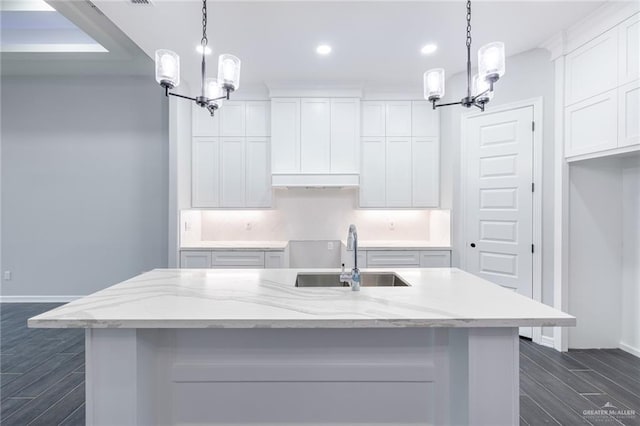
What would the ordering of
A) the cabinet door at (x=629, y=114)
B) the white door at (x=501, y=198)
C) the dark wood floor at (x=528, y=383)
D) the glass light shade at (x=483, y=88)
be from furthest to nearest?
the white door at (x=501, y=198), the cabinet door at (x=629, y=114), the dark wood floor at (x=528, y=383), the glass light shade at (x=483, y=88)

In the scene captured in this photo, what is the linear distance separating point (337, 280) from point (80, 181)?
4.20 metres

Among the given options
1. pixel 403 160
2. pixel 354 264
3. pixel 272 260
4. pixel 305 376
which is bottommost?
pixel 305 376

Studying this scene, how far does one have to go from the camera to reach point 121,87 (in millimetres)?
4242

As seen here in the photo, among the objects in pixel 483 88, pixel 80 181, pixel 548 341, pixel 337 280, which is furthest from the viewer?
pixel 80 181

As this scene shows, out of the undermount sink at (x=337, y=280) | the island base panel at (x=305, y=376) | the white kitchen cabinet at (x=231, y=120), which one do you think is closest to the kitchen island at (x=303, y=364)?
the island base panel at (x=305, y=376)

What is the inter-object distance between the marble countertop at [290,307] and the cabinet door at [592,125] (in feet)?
6.26

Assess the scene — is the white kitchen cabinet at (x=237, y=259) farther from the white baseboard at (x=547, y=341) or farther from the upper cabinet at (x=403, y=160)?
the white baseboard at (x=547, y=341)

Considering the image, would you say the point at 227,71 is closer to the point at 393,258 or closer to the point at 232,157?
the point at 232,157

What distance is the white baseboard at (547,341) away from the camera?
2.99 meters

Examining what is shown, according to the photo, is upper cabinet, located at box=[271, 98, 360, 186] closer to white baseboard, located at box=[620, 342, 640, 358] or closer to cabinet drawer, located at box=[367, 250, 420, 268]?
cabinet drawer, located at box=[367, 250, 420, 268]

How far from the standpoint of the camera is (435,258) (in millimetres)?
3668

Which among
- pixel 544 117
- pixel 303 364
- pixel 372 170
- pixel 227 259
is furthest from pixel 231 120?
pixel 544 117

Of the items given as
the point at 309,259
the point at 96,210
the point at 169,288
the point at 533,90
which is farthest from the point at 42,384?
the point at 533,90

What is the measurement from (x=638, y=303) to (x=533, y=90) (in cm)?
225
